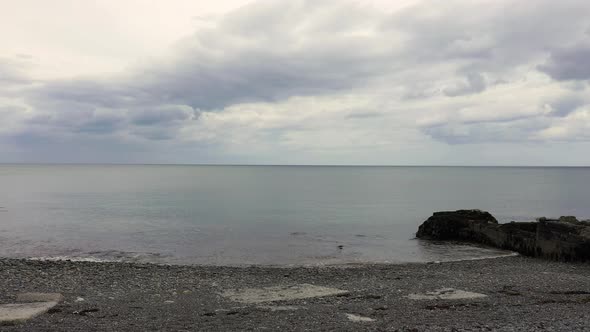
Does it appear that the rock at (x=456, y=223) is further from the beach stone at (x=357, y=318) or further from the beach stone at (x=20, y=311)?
the beach stone at (x=20, y=311)

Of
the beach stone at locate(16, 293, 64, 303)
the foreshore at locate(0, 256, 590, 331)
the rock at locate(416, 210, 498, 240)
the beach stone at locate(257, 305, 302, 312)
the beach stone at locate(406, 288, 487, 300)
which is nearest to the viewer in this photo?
the foreshore at locate(0, 256, 590, 331)

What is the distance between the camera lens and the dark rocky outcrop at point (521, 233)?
19.4 meters

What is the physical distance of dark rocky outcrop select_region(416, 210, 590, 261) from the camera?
19.4 metres

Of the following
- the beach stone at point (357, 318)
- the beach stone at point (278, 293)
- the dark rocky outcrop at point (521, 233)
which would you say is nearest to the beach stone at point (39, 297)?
the beach stone at point (278, 293)

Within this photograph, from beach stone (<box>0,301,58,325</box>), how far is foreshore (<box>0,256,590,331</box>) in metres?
0.23

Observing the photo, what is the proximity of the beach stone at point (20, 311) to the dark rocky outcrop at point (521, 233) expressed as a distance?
1924 centimetres

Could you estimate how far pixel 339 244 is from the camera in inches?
1150

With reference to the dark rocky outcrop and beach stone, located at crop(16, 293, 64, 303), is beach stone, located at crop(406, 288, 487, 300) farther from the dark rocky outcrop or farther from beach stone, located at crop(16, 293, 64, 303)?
beach stone, located at crop(16, 293, 64, 303)

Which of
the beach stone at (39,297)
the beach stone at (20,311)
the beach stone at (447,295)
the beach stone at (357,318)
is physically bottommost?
the beach stone at (39,297)

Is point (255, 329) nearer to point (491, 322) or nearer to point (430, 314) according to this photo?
point (430, 314)

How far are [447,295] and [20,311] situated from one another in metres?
10.9

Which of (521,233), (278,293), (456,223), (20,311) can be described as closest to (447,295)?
(278,293)

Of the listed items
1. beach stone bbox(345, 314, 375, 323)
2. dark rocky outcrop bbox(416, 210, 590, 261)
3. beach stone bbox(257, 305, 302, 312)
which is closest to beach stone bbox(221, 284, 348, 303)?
beach stone bbox(257, 305, 302, 312)

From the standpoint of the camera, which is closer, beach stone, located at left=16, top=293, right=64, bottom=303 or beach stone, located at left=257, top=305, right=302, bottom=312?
beach stone, located at left=257, top=305, right=302, bottom=312
